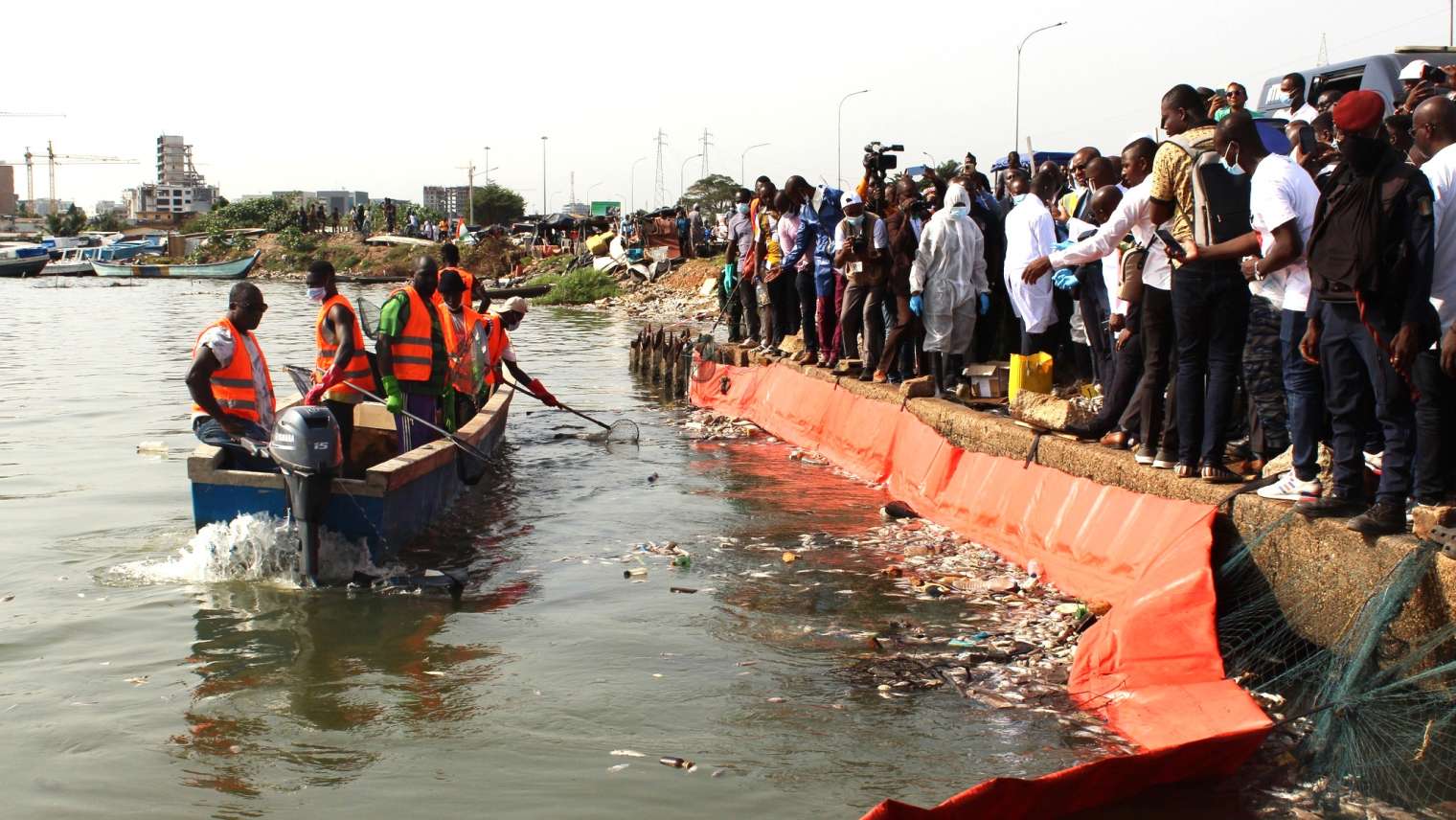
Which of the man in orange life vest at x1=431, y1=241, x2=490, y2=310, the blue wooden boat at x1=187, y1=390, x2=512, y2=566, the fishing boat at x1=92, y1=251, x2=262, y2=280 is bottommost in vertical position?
the blue wooden boat at x1=187, y1=390, x2=512, y2=566

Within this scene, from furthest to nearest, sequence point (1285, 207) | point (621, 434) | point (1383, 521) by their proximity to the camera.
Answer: point (621, 434), point (1285, 207), point (1383, 521)

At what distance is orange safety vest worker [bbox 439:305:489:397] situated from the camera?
986cm

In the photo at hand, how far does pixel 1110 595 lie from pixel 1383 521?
167 centimetres

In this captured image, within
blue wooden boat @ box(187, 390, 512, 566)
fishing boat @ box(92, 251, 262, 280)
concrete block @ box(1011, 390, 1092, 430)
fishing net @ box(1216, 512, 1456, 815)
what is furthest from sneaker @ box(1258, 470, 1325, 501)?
fishing boat @ box(92, 251, 262, 280)

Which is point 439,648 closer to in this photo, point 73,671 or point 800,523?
point 73,671

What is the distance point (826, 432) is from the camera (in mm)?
12016

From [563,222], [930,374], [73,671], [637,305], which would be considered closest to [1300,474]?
[930,374]

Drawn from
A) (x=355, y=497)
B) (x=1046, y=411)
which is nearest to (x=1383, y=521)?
(x=1046, y=411)

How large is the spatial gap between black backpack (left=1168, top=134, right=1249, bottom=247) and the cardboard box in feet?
12.4

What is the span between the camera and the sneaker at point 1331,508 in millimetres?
5418

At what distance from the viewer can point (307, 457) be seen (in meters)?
7.11

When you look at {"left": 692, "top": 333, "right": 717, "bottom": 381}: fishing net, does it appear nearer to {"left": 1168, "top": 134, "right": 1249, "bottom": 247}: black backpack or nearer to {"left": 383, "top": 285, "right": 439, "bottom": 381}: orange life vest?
{"left": 383, "top": 285, "right": 439, "bottom": 381}: orange life vest

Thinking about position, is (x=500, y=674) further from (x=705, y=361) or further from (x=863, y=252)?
(x=705, y=361)

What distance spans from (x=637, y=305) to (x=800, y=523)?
28.5 meters
